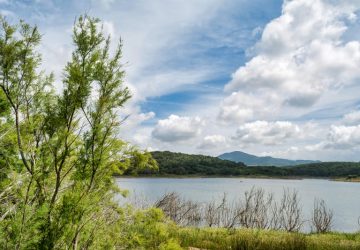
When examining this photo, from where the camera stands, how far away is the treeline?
111925 millimetres

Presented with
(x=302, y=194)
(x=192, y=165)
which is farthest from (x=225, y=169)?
(x=302, y=194)

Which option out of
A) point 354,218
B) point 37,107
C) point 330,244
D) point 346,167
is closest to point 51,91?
point 37,107

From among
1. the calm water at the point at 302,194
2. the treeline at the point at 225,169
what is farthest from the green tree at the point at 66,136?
the treeline at the point at 225,169

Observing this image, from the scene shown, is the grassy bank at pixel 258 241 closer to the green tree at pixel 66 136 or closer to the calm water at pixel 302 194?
the calm water at pixel 302 194

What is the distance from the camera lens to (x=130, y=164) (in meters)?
4.96

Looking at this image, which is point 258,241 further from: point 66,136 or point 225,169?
point 225,169

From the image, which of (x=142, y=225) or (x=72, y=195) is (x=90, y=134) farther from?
(x=142, y=225)

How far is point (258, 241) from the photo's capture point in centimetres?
1233

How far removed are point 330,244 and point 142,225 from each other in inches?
348

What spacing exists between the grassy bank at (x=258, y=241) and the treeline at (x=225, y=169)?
90.4 metres

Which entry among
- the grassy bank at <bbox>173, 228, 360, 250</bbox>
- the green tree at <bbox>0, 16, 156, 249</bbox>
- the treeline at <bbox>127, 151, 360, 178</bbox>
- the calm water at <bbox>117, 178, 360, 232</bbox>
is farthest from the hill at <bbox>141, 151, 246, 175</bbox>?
the green tree at <bbox>0, 16, 156, 249</bbox>

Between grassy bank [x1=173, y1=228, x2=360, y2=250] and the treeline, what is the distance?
9039 cm

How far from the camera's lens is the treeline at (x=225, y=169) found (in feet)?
367

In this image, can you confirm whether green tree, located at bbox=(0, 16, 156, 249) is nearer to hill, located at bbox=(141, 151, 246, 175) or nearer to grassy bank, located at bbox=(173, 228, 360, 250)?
grassy bank, located at bbox=(173, 228, 360, 250)
